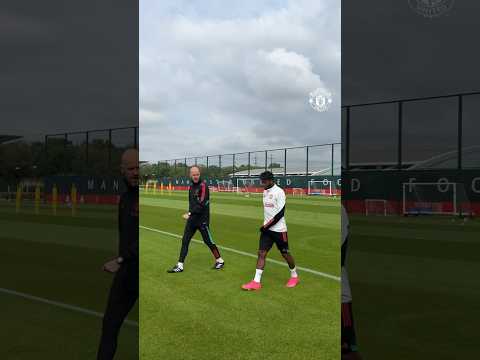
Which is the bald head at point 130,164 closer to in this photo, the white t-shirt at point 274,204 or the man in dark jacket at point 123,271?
the man in dark jacket at point 123,271

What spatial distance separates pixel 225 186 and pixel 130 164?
155 ft

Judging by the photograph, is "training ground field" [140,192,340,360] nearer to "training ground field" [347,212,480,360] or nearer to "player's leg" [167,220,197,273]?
"player's leg" [167,220,197,273]

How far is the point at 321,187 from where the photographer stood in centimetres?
4081

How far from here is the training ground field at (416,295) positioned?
196 inches

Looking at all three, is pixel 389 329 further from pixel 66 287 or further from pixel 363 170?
pixel 363 170

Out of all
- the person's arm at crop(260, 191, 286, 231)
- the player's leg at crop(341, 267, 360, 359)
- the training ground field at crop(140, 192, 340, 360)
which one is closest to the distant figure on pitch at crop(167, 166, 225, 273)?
the training ground field at crop(140, 192, 340, 360)

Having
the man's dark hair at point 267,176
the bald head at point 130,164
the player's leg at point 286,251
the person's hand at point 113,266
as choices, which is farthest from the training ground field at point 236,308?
the bald head at point 130,164

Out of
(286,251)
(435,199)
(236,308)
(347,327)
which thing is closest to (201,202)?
(286,251)

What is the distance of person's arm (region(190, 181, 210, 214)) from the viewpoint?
8.84 meters

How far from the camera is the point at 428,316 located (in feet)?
19.8

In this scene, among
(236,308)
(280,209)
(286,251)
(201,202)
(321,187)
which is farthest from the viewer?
(321,187)

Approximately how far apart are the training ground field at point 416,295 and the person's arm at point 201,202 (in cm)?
289

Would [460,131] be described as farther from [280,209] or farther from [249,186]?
[249,186]

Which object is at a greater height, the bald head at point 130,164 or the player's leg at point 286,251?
the bald head at point 130,164
